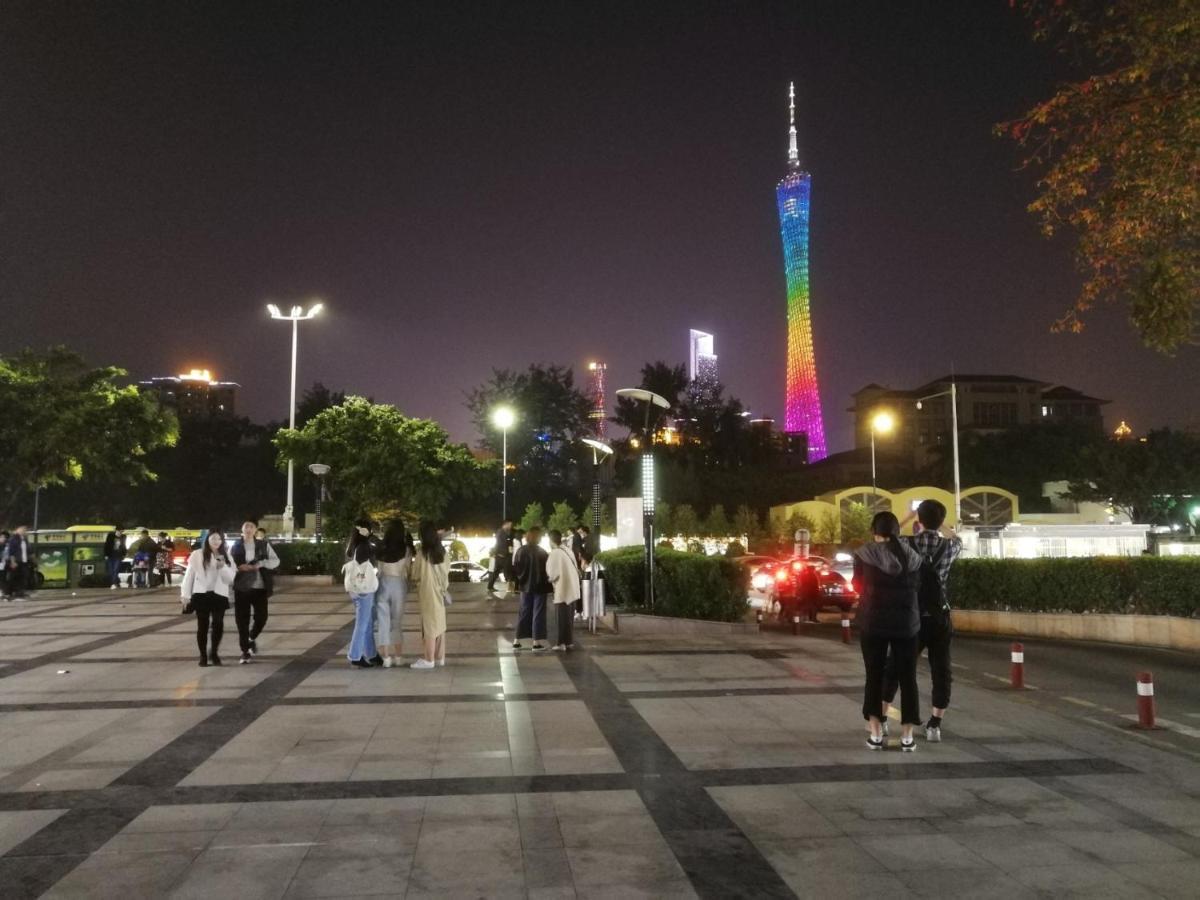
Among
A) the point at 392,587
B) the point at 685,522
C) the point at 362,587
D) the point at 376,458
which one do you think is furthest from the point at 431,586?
the point at 685,522

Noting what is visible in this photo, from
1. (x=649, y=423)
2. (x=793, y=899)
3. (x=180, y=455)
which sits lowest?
(x=793, y=899)

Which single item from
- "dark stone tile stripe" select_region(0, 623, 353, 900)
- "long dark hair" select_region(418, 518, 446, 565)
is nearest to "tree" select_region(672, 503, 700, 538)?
"long dark hair" select_region(418, 518, 446, 565)

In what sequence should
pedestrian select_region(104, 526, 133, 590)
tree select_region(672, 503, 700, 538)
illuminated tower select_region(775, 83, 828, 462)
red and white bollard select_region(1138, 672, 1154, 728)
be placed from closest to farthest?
red and white bollard select_region(1138, 672, 1154, 728)
pedestrian select_region(104, 526, 133, 590)
tree select_region(672, 503, 700, 538)
illuminated tower select_region(775, 83, 828, 462)

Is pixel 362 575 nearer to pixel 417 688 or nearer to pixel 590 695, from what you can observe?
pixel 417 688

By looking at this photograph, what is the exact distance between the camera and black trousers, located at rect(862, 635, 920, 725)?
7156mm

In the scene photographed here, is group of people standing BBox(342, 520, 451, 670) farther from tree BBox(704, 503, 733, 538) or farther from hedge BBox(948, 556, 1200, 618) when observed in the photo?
tree BBox(704, 503, 733, 538)

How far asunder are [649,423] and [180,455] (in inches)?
2192

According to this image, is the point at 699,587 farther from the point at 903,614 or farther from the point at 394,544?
the point at 903,614

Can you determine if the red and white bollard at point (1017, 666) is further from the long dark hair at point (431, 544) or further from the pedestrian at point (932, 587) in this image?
the long dark hair at point (431, 544)

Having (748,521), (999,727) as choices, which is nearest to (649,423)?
(999,727)

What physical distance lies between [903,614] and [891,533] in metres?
0.58

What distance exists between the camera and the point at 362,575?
11.2m

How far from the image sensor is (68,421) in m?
30.7

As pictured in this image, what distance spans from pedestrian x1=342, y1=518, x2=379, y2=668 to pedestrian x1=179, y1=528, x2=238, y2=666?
138cm
